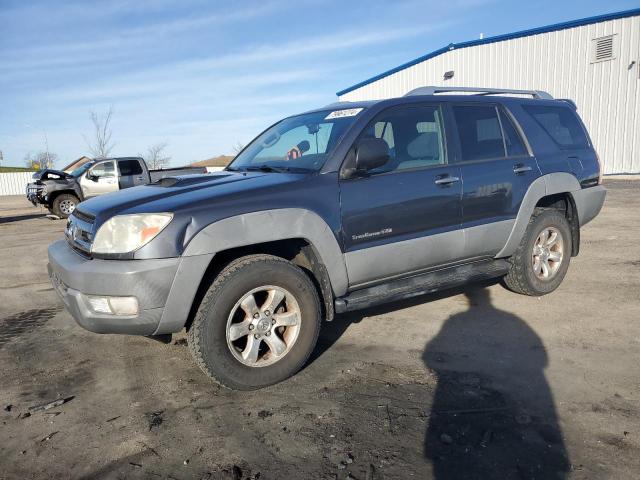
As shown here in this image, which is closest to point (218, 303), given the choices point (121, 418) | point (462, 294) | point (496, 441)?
point (121, 418)

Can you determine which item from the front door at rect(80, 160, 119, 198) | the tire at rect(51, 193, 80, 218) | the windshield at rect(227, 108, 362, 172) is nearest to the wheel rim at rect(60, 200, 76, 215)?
the tire at rect(51, 193, 80, 218)

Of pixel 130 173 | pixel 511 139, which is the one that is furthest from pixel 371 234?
pixel 130 173

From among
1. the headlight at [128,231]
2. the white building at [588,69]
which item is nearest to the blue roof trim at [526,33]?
the white building at [588,69]

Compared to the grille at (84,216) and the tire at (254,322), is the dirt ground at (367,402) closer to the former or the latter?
the tire at (254,322)

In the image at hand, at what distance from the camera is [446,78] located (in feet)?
78.9

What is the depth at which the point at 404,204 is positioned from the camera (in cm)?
363

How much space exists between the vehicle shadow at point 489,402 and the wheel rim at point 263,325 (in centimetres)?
52

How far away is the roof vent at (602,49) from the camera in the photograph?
738 inches

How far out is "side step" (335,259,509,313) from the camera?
138 inches

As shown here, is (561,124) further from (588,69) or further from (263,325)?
(588,69)

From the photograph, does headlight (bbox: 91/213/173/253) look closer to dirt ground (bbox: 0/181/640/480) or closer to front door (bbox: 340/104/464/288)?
dirt ground (bbox: 0/181/640/480)

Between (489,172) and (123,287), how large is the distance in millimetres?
3100

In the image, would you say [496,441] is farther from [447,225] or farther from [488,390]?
[447,225]

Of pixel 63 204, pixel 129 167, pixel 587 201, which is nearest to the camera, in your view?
pixel 587 201
